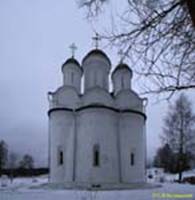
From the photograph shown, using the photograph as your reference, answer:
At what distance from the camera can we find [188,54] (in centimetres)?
705

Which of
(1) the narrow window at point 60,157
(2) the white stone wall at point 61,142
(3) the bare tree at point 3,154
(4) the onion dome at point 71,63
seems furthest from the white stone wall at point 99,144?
(3) the bare tree at point 3,154

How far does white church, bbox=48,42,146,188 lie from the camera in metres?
25.1

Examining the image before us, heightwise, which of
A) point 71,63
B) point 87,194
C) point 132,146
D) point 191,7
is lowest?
point 87,194

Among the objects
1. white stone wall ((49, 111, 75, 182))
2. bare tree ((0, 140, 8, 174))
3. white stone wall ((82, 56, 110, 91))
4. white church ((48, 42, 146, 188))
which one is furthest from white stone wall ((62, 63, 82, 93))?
bare tree ((0, 140, 8, 174))

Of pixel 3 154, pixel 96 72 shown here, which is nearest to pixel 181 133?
pixel 96 72

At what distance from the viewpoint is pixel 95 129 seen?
83.2ft

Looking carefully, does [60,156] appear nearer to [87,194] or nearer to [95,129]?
[95,129]

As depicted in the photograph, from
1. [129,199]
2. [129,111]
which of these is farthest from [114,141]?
[129,199]

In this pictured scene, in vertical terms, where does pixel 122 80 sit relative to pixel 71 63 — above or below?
below

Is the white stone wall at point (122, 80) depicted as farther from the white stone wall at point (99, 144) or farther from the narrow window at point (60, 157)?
the narrow window at point (60, 157)

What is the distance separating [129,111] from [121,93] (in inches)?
77.9

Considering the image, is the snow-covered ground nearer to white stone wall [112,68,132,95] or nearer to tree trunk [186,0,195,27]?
tree trunk [186,0,195,27]

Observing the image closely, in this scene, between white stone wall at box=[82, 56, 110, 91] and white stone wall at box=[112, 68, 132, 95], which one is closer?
white stone wall at box=[82, 56, 110, 91]

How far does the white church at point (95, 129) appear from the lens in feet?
82.3
